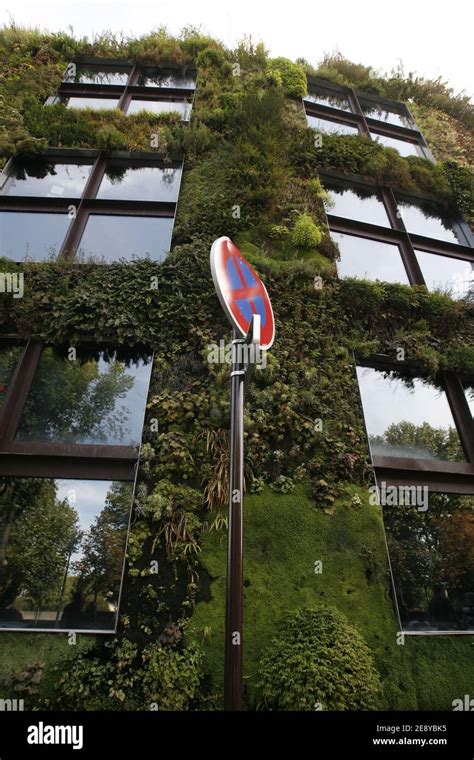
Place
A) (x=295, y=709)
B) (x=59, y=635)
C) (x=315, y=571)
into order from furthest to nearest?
(x=315, y=571) < (x=59, y=635) < (x=295, y=709)

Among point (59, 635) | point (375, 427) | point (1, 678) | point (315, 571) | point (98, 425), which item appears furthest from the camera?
point (375, 427)

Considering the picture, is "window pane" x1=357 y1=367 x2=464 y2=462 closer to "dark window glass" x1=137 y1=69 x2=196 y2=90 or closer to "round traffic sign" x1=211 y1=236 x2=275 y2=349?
"round traffic sign" x1=211 y1=236 x2=275 y2=349

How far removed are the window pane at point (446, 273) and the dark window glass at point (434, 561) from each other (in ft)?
15.0

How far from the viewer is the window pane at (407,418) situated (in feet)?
23.6

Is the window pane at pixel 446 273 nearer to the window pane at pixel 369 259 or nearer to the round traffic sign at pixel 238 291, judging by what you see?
the window pane at pixel 369 259

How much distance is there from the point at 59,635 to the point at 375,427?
5.06 metres

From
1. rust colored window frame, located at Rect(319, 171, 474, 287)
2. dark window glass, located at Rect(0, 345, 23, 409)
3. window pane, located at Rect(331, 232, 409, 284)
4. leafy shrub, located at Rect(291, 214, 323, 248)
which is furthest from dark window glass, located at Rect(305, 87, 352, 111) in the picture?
dark window glass, located at Rect(0, 345, 23, 409)

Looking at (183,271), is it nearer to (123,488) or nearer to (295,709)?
(123,488)

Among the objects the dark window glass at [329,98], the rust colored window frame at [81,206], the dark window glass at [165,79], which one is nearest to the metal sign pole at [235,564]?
the rust colored window frame at [81,206]

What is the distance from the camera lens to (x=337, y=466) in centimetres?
630

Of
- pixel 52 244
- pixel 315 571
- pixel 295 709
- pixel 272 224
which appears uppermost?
pixel 272 224

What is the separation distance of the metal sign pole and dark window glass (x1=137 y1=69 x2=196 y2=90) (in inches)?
500

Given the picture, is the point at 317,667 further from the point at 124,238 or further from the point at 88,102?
the point at 88,102

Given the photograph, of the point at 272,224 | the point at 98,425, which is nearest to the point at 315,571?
the point at 98,425
